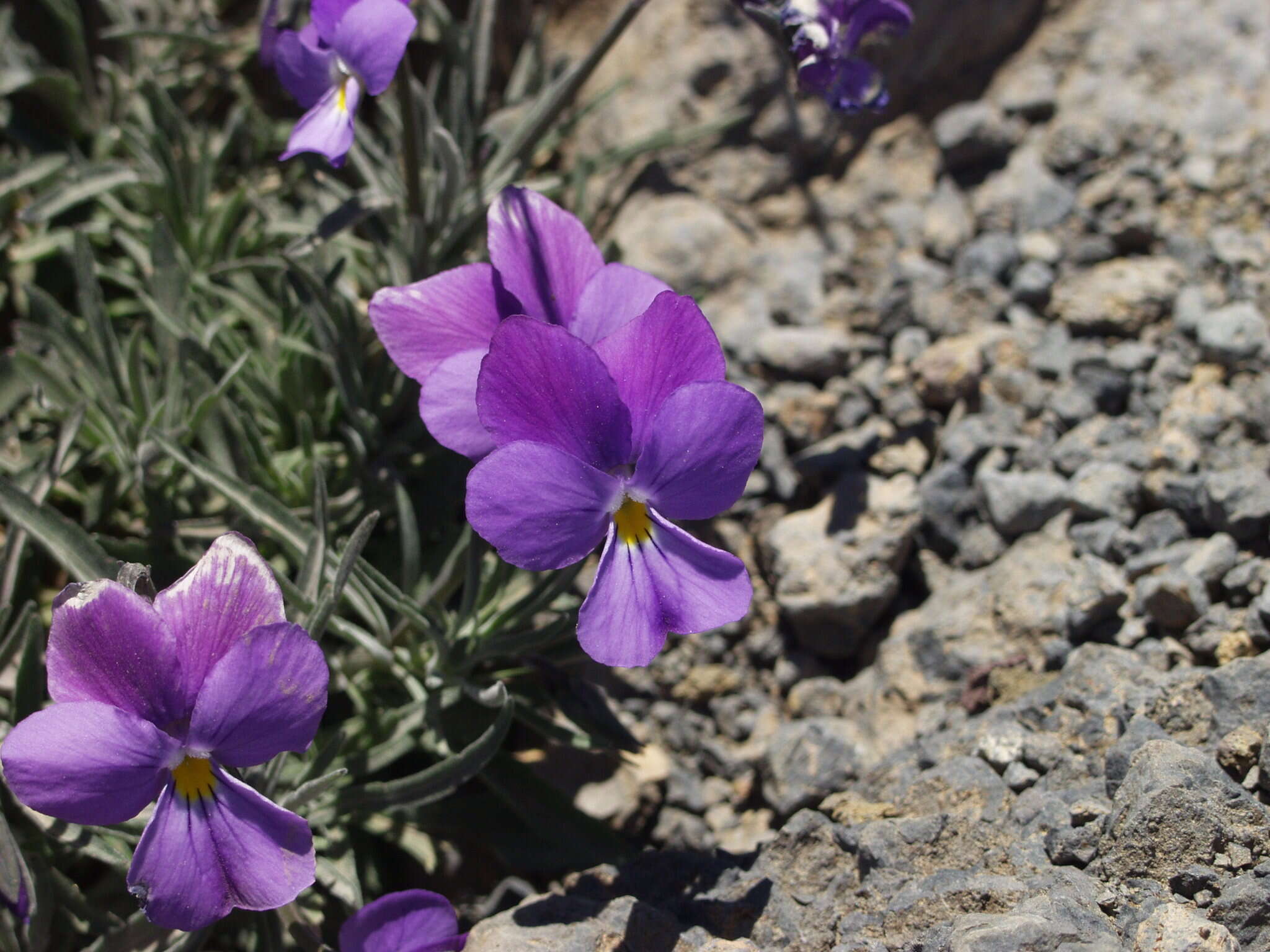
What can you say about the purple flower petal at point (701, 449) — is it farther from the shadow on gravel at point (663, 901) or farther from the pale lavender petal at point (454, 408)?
the shadow on gravel at point (663, 901)

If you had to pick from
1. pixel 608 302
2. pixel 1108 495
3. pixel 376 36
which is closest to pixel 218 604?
pixel 608 302

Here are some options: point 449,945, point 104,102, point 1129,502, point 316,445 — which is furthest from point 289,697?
point 104,102

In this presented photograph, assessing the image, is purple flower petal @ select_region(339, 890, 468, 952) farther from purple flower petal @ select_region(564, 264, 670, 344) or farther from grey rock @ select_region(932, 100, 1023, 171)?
grey rock @ select_region(932, 100, 1023, 171)

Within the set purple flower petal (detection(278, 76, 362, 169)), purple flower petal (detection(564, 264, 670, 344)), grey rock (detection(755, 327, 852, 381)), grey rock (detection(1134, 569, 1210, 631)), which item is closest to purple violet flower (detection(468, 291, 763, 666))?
purple flower petal (detection(564, 264, 670, 344))

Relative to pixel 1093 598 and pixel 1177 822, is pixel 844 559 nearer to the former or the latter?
pixel 1093 598

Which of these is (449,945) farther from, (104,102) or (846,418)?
(104,102)
